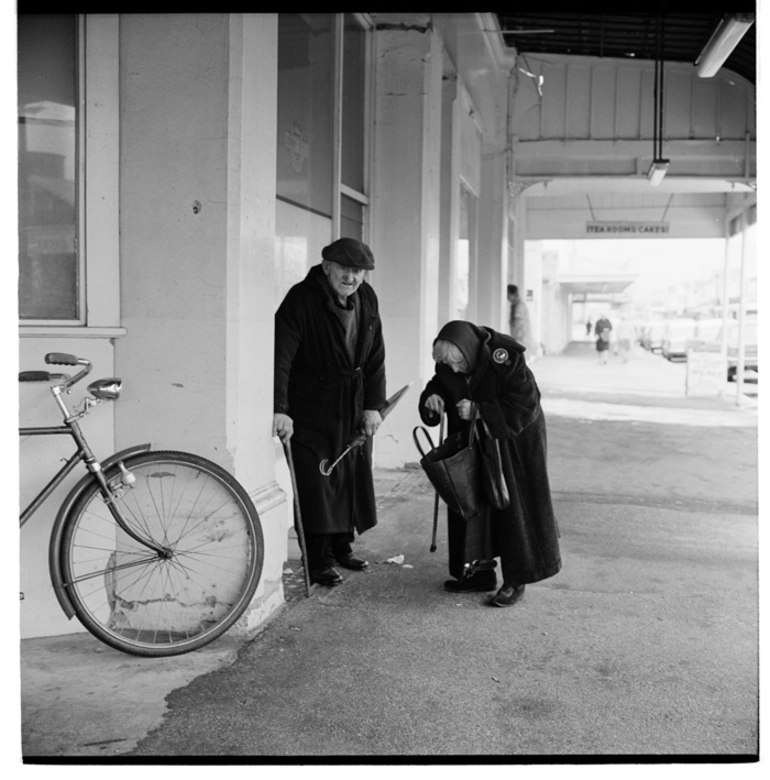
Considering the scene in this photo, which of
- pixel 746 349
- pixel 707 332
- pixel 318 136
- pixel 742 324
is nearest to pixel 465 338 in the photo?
pixel 318 136

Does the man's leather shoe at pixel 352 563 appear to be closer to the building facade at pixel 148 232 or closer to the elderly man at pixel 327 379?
the elderly man at pixel 327 379

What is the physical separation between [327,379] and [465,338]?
813mm

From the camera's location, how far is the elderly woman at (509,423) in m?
4.66

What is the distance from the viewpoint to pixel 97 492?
382 centimetres

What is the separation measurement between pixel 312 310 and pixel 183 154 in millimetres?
1174

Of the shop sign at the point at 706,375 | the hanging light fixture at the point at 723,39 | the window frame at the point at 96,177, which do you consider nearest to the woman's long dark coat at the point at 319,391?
the window frame at the point at 96,177

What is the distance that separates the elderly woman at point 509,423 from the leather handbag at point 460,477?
137mm

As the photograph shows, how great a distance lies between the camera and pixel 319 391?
5.07 meters

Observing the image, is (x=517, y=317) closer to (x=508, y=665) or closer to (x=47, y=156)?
(x=508, y=665)

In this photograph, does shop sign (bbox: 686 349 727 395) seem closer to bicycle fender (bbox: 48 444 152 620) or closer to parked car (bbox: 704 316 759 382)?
parked car (bbox: 704 316 759 382)

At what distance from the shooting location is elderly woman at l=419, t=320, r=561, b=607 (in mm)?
4660

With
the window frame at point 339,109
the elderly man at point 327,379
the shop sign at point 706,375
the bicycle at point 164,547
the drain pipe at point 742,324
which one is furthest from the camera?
the shop sign at point 706,375

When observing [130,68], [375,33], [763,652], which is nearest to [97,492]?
[130,68]
